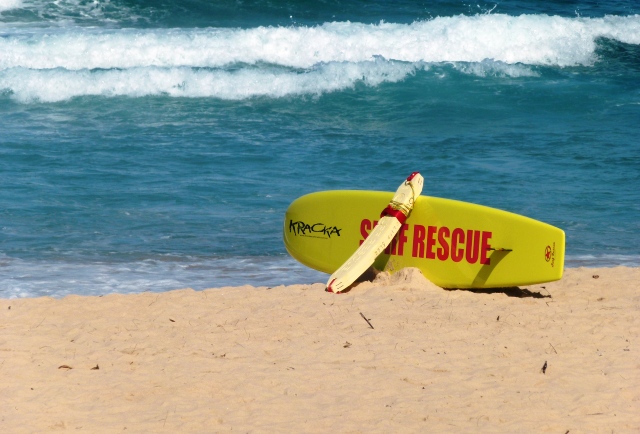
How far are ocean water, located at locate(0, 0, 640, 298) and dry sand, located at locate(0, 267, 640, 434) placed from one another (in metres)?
1.46

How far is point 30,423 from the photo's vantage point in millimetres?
3646

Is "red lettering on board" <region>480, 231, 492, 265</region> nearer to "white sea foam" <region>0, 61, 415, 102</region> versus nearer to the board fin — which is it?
the board fin

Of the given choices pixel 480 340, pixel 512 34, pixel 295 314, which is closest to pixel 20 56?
pixel 512 34

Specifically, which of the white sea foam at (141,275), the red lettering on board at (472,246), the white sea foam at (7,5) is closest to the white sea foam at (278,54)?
the white sea foam at (7,5)

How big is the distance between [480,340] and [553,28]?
13960 millimetres

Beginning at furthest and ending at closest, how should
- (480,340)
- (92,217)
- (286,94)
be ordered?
(286,94)
(92,217)
(480,340)

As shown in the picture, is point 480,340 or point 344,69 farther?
point 344,69

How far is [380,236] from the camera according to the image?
5828 millimetres

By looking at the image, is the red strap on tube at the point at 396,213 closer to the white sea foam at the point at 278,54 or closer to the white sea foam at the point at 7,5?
the white sea foam at the point at 278,54

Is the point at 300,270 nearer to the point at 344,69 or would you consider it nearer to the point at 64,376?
the point at 64,376

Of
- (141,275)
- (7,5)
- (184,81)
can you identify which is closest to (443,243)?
(141,275)

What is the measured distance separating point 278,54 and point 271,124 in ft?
14.0

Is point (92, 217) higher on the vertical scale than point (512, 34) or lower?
lower

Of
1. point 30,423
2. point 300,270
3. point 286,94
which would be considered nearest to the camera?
point 30,423
